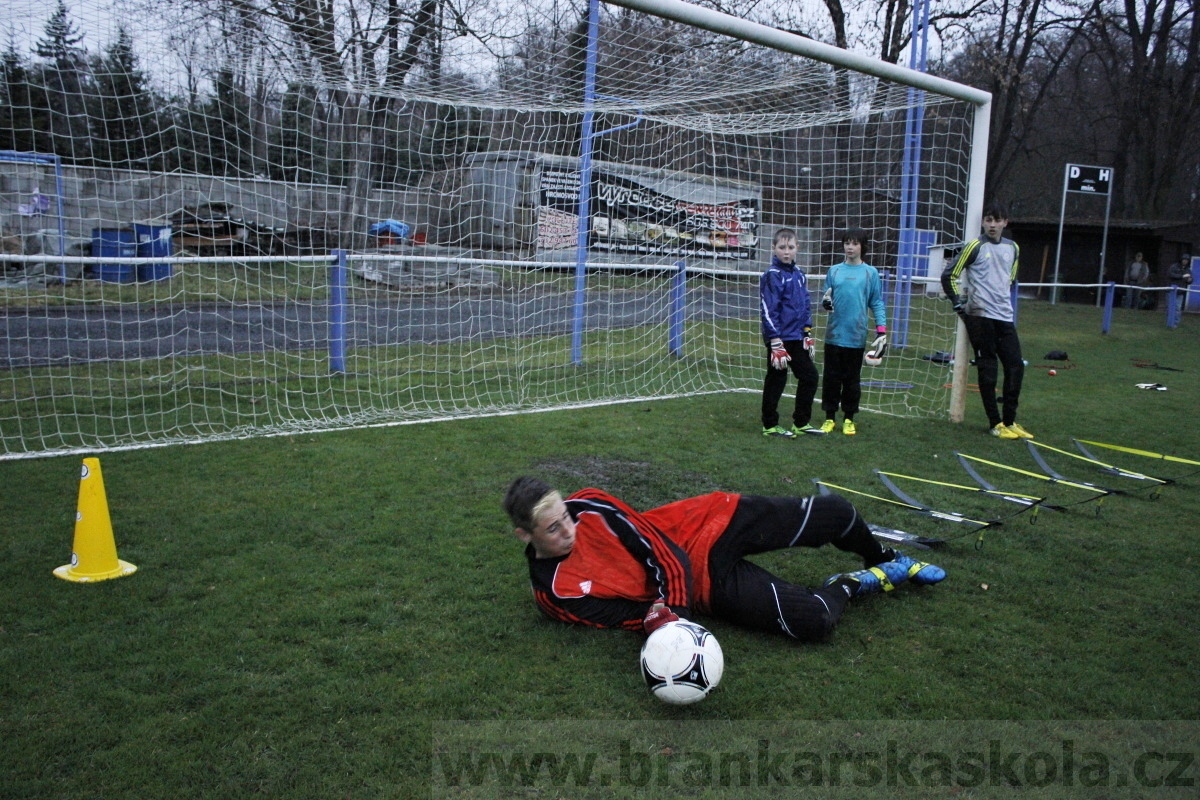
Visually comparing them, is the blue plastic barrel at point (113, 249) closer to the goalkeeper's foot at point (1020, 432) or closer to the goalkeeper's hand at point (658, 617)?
the goalkeeper's hand at point (658, 617)

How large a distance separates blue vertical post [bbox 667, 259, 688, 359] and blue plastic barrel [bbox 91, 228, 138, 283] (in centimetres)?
610

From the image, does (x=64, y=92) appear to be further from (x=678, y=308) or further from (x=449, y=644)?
(x=678, y=308)

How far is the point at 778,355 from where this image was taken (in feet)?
24.9

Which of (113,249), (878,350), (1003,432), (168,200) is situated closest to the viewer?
(168,200)

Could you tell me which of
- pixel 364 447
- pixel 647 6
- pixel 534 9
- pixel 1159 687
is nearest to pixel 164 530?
pixel 364 447

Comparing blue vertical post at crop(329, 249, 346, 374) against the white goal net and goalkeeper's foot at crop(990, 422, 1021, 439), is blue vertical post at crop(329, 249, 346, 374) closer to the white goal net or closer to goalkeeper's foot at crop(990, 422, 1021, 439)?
the white goal net

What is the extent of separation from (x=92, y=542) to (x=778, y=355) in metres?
5.18

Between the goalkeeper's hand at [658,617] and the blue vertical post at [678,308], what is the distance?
8.16 m

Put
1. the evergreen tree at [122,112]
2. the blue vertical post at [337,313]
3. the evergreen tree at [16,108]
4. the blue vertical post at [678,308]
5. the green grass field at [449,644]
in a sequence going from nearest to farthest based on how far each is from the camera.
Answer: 1. the green grass field at [449,644]
2. the evergreen tree at [16,108]
3. the evergreen tree at [122,112]
4. the blue vertical post at [337,313]
5. the blue vertical post at [678,308]

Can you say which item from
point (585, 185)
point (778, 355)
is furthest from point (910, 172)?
point (778, 355)

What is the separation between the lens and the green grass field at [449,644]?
118 inches

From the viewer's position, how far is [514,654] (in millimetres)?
3734

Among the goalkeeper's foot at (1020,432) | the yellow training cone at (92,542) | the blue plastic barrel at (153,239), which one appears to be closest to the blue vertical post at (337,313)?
the blue plastic barrel at (153,239)

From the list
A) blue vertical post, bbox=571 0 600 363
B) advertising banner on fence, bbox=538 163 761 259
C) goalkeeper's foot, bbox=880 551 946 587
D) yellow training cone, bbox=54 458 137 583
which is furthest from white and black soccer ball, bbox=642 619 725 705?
advertising banner on fence, bbox=538 163 761 259
